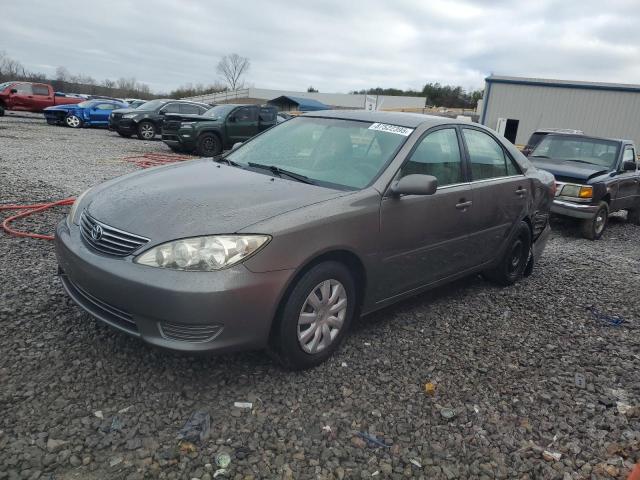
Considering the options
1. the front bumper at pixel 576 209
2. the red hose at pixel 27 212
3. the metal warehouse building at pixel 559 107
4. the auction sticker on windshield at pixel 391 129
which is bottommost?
the red hose at pixel 27 212

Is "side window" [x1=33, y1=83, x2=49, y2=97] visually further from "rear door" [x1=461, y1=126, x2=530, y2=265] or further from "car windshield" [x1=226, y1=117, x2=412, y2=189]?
"rear door" [x1=461, y1=126, x2=530, y2=265]

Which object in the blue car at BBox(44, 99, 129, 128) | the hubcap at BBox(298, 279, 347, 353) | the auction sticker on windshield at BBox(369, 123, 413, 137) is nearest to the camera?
the hubcap at BBox(298, 279, 347, 353)

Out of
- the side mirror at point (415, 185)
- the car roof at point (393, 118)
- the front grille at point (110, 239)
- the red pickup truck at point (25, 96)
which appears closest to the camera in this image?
the front grille at point (110, 239)

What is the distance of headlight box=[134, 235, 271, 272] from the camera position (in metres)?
2.64

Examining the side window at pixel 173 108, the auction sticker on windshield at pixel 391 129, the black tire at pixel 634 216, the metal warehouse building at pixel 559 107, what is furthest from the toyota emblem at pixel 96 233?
the metal warehouse building at pixel 559 107

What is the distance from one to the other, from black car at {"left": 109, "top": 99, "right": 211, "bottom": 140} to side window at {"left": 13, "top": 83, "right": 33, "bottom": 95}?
9.28m

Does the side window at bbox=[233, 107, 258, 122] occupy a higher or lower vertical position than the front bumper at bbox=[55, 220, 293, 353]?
higher

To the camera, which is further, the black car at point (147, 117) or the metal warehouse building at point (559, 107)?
the metal warehouse building at point (559, 107)

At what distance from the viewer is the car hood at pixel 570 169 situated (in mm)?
8031

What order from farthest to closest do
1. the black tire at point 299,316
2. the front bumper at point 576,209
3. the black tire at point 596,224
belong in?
the black tire at point 596,224
the front bumper at point 576,209
the black tire at point 299,316

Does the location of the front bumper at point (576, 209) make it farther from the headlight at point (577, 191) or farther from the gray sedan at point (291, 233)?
the gray sedan at point (291, 233)

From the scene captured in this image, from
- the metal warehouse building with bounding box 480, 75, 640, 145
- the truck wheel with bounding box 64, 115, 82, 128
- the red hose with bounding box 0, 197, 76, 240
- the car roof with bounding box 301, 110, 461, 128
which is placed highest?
the metal warehouse building with bounding box 480, 75, 640, 145

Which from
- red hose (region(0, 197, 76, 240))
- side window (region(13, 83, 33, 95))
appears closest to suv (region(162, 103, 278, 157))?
red hose (region(0, 197, 76, 240))

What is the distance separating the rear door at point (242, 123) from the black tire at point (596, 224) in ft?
32.5
